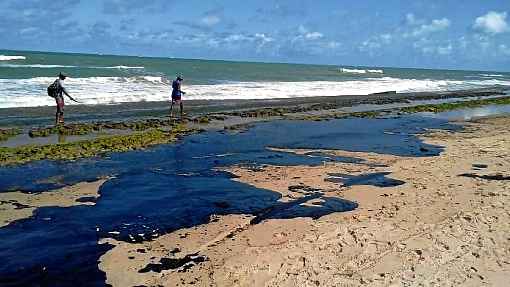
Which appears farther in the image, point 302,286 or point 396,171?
point 396,171

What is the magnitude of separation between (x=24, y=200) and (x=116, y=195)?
154 cm

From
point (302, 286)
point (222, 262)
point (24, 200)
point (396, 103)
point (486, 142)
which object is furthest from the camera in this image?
point (396, 103)

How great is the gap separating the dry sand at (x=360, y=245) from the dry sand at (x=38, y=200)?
2180mm

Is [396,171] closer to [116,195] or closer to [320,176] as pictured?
[320,176]

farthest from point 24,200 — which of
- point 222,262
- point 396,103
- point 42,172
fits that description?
point 396,103

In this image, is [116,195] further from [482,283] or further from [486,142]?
[486,142]

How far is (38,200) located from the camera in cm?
893

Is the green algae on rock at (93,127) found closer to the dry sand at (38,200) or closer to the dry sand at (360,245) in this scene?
the dry sand at (38,200)

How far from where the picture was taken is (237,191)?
31.9ft

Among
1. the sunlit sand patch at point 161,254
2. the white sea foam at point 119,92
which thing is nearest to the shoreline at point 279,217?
the sunlit sand patch at point 161,254

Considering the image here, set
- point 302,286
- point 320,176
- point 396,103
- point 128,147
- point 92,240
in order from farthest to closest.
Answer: point 396,103
point 128,147
point 320,176
point 92,240
point 302,286

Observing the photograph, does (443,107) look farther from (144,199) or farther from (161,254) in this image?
(161,254)

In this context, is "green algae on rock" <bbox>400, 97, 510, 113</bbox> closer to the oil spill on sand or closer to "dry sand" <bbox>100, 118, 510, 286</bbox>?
the oil spill on sand

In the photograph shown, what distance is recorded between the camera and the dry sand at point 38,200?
816cm
